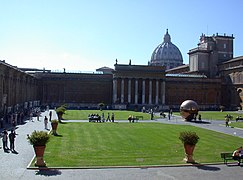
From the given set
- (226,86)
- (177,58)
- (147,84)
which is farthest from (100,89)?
(177,58)

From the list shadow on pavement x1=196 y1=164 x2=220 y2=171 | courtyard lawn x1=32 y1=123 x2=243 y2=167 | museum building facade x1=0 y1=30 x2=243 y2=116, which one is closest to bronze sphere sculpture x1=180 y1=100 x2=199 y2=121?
courtyard lawn x1=32 y1=123 x2=243 y2=167

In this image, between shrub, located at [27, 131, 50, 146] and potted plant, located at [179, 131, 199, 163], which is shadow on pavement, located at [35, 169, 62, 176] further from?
potted plant, located at [179, 131, 199, 163]

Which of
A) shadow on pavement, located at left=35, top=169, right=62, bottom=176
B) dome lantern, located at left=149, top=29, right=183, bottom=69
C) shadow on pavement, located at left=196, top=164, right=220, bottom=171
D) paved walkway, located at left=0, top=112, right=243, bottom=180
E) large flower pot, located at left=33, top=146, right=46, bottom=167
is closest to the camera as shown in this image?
paved walkway, located at left=0, top=112, right=243, bottom=180

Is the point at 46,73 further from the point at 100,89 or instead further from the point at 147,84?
the point at 147,84

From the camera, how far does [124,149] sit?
2267cm

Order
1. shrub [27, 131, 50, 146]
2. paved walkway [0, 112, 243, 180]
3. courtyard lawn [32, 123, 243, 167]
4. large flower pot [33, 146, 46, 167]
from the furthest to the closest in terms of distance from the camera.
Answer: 1. courtyard lawn [32, 123, 243, 167]
2. shrub [27, 131, 50, 146]
3. large flower pot [33, 146, 46, 167]
4. paved walkway [0, 112, 243, 180]

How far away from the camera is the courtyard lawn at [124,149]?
19.0 meters

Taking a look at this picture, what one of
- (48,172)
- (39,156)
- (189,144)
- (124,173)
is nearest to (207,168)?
(189,144)

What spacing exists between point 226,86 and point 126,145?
7734cm

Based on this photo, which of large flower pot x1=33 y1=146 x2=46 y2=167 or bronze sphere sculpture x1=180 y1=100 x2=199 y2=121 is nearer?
large flower pot x1=33 y1=146 x2=46 y2=167

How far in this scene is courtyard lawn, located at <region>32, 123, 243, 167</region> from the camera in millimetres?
18984

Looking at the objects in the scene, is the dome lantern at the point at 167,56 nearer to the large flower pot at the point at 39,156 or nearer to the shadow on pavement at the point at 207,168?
the shadow on pavement at the point at 207,168

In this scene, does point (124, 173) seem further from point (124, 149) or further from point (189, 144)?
point (124, 149)

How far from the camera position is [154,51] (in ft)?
507
